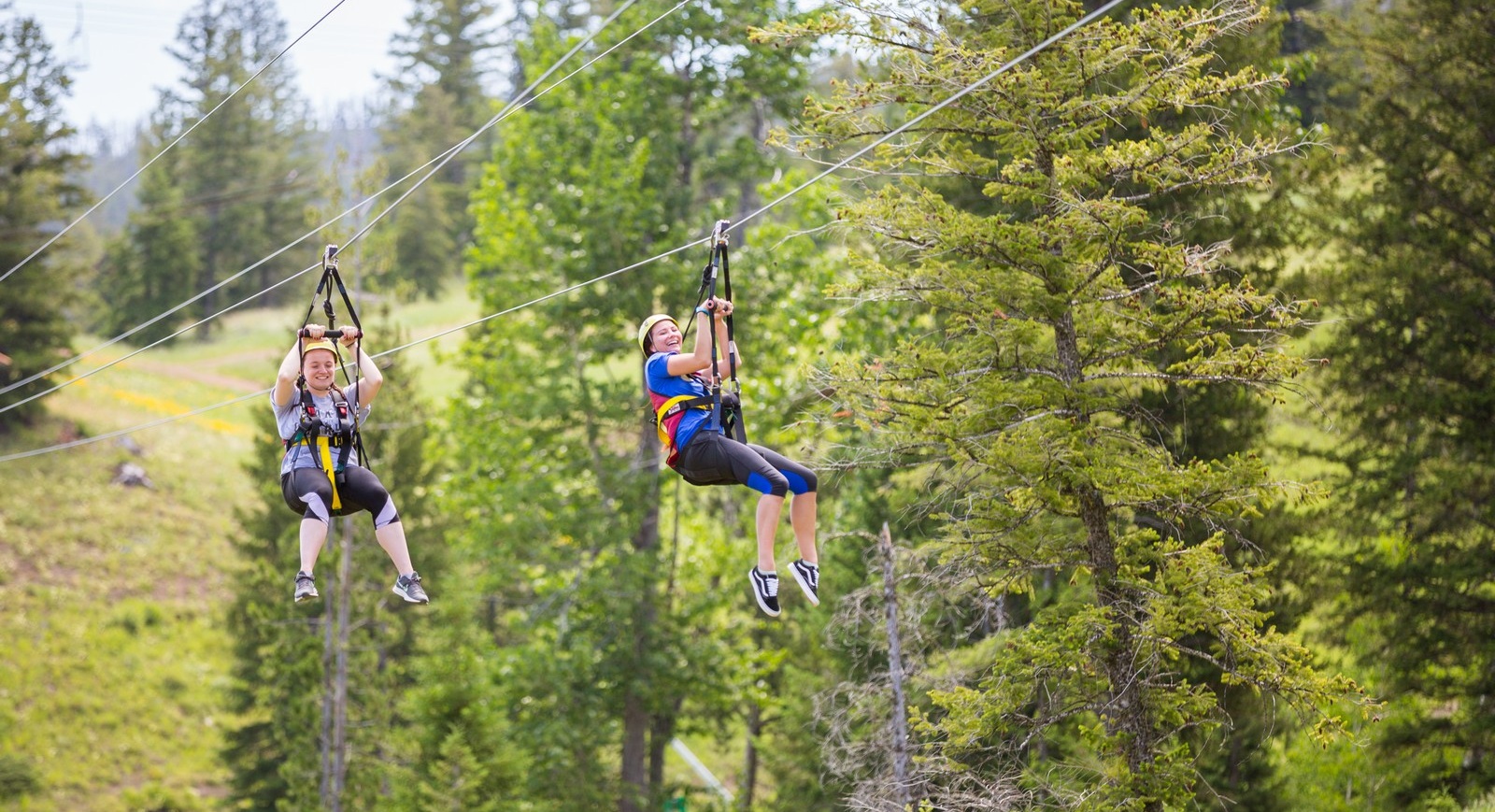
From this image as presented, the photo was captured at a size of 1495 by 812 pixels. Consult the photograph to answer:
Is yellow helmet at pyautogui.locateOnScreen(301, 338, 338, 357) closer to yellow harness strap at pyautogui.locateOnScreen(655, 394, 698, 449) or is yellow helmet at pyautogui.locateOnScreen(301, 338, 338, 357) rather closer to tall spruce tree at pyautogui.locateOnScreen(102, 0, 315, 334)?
yellow harness strap at pyautogui.locateOnScreen(655, 394, 698, 449)

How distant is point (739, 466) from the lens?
7.74 metres

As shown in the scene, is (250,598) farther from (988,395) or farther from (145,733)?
(988,395)

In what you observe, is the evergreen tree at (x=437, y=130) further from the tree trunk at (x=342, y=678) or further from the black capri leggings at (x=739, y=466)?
the black capri leggings at (x=739, y=466)

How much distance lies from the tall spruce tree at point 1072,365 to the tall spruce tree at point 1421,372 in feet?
22.8

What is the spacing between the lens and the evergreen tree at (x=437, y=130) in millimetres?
61312

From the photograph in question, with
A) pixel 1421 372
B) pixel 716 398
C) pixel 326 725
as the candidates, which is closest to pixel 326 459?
pixel 716 398

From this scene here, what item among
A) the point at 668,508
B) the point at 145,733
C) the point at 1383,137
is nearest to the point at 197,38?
the point at 145,733

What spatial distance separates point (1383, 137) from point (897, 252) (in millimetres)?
9832

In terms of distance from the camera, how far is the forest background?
9729 mm

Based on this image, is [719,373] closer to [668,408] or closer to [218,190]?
[668,408]

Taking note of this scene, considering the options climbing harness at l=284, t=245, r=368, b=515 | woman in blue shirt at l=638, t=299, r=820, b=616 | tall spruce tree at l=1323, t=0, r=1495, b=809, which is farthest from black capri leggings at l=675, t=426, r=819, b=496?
tall spruce tree at l=1323, t=0, r=1495, b=809

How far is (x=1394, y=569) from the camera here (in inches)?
640

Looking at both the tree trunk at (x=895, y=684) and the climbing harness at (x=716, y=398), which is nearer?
the climbing harness at (x=716, y=398)

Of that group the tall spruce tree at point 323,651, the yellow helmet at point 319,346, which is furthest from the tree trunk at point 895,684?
the tall spruce tree at point 323,651
